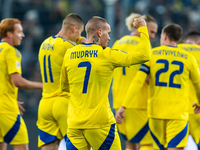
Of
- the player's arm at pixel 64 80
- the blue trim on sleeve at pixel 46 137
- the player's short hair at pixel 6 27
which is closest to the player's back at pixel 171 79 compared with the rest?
the player's arm at pixel 64 80

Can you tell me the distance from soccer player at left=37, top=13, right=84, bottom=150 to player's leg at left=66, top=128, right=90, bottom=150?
0.92 meters

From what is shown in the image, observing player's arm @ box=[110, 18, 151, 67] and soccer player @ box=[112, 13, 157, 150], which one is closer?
player's arm @ box=[110, 18, 151, 67]

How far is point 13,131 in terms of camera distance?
16.4 feet

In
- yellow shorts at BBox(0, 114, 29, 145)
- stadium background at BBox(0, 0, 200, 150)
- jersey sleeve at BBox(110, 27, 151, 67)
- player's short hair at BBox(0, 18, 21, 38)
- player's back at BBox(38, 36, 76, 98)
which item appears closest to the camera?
jersey sleeve at BBox(110, 27, 151, 67)

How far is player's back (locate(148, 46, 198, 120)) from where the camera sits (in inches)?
191

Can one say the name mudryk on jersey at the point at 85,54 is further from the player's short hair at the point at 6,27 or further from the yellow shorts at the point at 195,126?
the yellow shorts at the point at 195,126

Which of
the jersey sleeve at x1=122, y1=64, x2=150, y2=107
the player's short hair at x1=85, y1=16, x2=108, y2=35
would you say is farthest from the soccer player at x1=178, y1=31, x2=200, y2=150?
the player's short hair at x1=85, y1=16, x2=108, y2=35

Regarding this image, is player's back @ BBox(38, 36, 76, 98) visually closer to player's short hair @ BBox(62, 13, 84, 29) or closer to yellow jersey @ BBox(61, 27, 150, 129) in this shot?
player's short hair @ BBox(62, 13, 84, 29)

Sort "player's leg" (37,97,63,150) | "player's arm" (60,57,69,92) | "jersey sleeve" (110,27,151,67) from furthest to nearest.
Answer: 1. "player's leg" (37,97,63,150)
2. "player's arm" (60,57,69,92)
3. "jersey sleeve" (110,27,151,67)

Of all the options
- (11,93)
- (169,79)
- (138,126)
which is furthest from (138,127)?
(11,93)

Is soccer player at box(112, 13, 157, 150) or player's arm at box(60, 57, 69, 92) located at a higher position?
player's arm at box(60, 57, 69, 92)

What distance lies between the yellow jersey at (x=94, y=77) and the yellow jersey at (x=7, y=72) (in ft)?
4.60

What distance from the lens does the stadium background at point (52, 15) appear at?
440 inches

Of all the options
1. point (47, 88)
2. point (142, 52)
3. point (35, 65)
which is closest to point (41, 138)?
point (47, 88)
